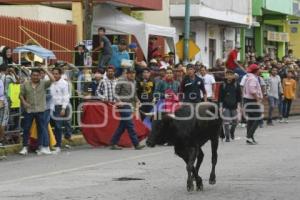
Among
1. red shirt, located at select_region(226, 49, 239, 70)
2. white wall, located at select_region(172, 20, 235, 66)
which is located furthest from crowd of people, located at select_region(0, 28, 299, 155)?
white wall, located at select_region(172, 20, 235, 66)

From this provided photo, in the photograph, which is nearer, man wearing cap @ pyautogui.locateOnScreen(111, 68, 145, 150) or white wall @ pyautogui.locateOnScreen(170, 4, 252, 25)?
man wearing cap @ pyautogui.locateOnScreen(111, 68, 145, 150)

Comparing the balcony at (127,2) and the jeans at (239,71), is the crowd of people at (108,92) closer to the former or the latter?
the jeans at (239,71)

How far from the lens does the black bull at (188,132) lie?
11.5 metres

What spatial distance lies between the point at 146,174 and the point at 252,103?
6748 mm

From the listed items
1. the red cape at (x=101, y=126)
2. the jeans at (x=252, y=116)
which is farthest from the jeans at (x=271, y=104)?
the red cape at (x=101, y=126)

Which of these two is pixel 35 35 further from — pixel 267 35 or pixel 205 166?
pixel 267 35

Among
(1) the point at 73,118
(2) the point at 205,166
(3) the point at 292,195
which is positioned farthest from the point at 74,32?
(3) the point at 292,195

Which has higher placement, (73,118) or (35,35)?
(35,35)

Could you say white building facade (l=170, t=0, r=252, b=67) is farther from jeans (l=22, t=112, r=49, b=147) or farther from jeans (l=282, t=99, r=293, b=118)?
jeans (l=22, t=112, r=49, b=147)

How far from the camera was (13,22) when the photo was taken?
23.2 meters

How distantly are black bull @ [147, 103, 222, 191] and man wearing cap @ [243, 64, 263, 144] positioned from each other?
7.41 m

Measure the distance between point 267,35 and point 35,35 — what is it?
2779cm

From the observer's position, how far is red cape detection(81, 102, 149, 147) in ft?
64.0

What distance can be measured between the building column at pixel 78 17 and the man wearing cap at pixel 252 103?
26.5 ft
